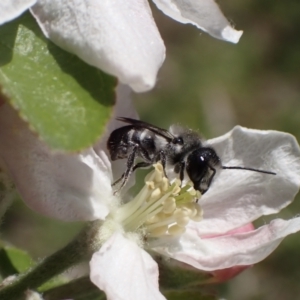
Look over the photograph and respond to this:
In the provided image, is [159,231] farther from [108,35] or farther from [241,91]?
[241,91]

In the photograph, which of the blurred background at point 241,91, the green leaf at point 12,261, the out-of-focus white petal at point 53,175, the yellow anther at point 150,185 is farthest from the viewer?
the blurred background at point 241,91

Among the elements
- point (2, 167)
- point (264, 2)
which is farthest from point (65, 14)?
point (264, 2)

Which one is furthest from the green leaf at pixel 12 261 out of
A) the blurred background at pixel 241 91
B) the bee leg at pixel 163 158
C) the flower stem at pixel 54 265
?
the blurred background at pixel 241 91

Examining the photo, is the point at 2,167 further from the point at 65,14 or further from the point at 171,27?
the point at 171,27

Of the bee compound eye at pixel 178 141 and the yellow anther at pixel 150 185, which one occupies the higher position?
the bee compound eye at pixel 178 141

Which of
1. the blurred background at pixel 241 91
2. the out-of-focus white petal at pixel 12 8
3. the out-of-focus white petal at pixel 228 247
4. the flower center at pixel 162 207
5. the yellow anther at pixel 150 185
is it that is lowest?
the blurred background at pixel 241 91

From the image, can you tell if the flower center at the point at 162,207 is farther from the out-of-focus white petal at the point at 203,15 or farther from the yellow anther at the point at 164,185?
the out-of-focus white petal at the point at 203,15
